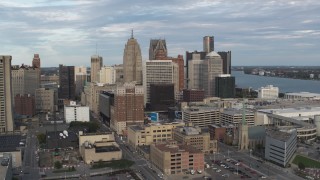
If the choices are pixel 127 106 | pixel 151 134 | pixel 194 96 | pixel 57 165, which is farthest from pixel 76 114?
pixel 57 165

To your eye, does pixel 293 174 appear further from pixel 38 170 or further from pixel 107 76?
pixel 107 76

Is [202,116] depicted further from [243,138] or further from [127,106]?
[243,138]

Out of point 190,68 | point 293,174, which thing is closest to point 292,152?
point 293,174

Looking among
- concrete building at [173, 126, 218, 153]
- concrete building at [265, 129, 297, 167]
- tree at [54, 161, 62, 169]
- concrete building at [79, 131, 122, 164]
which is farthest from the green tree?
concrete building at [265, 129, 297, 167]

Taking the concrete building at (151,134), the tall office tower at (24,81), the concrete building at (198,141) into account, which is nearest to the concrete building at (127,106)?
the concrete building at (151,134)

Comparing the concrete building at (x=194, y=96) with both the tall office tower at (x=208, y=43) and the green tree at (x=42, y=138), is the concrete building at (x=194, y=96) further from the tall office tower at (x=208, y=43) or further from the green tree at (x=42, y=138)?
the tall office tower at (x=208, y=43)

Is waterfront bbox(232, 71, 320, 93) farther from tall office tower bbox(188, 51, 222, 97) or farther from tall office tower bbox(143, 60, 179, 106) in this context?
tall office tower bbox(143, 60, 179, 106)

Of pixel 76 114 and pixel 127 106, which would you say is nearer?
pixel 127 106
